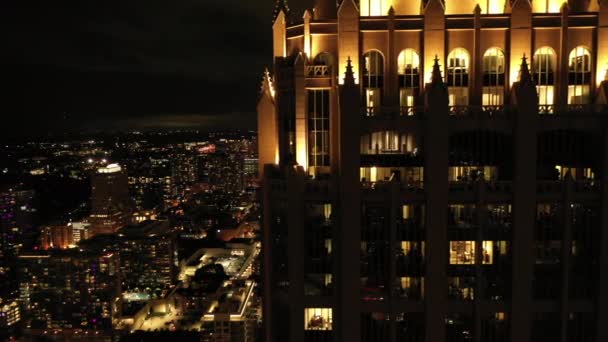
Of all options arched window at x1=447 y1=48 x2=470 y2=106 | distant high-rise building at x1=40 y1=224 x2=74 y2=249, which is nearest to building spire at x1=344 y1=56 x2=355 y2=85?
arched window at x1=447 y1=48 x2=470 y2=106

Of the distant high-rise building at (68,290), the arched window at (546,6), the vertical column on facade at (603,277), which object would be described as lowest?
the distant high-rise building at (68,290)

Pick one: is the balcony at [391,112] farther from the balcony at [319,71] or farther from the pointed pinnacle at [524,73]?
the pointed pinnacle at [524,73]

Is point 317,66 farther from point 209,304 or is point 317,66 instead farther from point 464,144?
point 209,304

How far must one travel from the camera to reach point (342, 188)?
969 inches

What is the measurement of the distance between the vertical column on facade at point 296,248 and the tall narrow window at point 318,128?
5.71ft

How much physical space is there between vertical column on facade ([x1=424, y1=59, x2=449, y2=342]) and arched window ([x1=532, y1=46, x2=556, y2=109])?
17.7ft

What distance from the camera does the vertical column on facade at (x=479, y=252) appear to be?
2431cm

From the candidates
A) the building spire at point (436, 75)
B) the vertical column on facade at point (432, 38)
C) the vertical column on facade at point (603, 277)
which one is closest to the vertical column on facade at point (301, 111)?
the vertical column on facade at point (432, 38)

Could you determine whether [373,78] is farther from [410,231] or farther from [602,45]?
[602,45]

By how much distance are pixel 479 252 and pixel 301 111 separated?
10.4 metres

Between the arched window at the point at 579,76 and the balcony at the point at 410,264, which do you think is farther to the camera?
the arched window at the point at 579,76

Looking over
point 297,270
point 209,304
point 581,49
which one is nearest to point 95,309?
point 209,304

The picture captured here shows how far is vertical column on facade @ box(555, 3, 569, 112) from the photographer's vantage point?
25734mm

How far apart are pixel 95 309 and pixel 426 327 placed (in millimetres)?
125370
